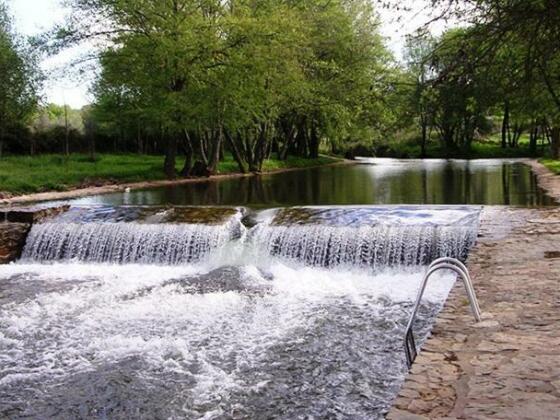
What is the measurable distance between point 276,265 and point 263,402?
5.31 metres

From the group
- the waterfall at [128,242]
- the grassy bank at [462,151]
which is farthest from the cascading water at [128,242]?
the grassy bank at [462,151]

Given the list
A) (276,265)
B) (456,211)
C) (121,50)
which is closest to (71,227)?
(276,265)

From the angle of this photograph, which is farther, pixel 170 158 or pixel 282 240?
pixel 170 158

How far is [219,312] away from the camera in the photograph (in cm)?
703

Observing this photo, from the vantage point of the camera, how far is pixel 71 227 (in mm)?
11438

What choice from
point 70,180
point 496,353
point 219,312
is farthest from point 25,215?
point 496,353

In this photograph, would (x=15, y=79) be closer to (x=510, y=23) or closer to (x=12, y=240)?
(x=12, y=240)

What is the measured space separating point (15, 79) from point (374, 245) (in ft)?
77.3

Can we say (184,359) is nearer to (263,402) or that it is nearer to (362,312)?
(263,402)

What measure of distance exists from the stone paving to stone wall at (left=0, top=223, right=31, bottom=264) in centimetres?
869

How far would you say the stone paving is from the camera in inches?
121

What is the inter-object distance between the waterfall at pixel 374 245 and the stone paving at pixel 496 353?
114 inches

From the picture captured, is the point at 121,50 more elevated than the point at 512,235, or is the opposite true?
the point at 121,50

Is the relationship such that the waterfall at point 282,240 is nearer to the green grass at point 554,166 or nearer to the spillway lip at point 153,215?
the spillway lip at point 153,215
